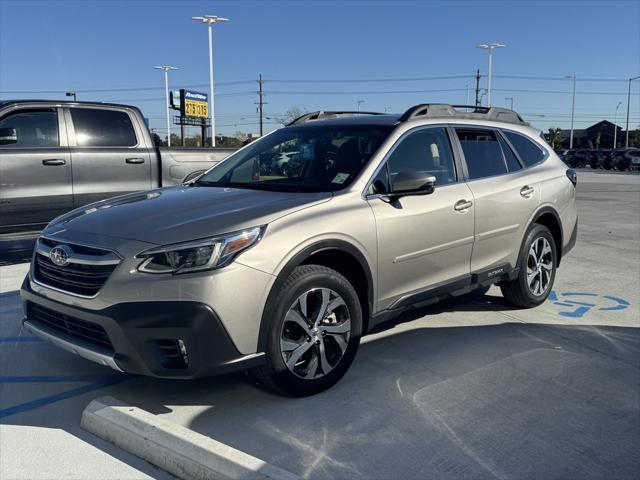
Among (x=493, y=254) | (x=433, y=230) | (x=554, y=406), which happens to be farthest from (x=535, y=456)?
(x=493, y=254)

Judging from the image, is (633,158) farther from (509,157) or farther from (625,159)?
(509,157)

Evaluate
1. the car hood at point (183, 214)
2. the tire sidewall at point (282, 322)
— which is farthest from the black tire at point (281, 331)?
the car hood at point (183, 214)

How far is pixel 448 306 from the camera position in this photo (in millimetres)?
5758

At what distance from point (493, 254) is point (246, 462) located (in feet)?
9.82

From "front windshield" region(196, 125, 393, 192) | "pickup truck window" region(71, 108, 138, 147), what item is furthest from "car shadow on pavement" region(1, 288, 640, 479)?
"pickup truck window" region(71, 108, 138, 147)

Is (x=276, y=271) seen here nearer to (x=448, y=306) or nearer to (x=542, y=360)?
(x=542, y=360)

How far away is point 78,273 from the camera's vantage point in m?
3.41

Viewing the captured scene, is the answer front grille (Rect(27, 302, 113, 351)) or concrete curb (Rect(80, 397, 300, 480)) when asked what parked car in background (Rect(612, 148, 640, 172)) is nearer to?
front grille (Rect(27, 302, 113, 351))

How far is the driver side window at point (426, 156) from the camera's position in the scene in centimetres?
435

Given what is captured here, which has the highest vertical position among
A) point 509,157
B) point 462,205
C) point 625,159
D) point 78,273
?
point 509,157

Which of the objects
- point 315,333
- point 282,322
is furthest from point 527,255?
point 282,322

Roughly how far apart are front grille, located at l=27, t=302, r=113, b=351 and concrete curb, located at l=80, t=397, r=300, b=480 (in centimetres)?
36

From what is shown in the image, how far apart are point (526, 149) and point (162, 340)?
395cm

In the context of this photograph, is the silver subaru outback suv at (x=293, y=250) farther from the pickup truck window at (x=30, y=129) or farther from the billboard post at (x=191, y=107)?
the billboard post at (x=191, y=107)
